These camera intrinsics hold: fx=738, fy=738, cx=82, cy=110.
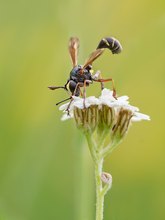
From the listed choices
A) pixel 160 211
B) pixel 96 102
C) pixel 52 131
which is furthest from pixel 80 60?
pixel 96 102

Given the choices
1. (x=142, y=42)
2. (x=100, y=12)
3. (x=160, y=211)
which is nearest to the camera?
(x=160, y=211)

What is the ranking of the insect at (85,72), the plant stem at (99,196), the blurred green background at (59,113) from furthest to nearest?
the blurred green background at (59,113), the insect at (85,72), the plant stem at (99,196)

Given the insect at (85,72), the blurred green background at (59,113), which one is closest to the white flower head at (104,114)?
the insect at (85,72)

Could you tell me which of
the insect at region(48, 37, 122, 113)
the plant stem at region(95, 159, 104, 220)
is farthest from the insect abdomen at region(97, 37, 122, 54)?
the plant stem at region(95, 159, 104, 220)

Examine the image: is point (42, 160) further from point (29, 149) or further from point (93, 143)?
point (93, 143)

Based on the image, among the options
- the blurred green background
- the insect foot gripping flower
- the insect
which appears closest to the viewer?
the insect foot gripping flower

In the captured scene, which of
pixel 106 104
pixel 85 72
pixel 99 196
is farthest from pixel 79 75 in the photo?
pixel 99 196

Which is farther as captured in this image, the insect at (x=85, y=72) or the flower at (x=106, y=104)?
the insect at (x=85, y=72)

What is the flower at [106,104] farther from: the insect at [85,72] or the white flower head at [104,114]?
the insect at [85,72]

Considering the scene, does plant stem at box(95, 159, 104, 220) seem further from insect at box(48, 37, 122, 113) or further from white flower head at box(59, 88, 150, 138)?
insect at box(48, 37, 122, 113)
